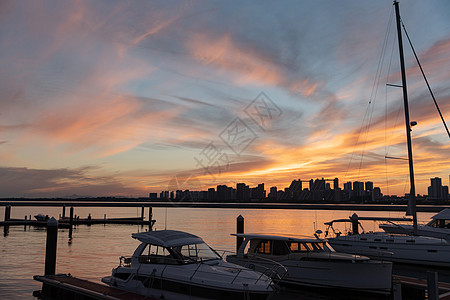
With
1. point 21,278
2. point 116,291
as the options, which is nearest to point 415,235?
point 116,291

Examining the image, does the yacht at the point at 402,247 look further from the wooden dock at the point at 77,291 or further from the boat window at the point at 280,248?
the wooden dock at the point at 77,291

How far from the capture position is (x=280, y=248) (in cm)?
1888

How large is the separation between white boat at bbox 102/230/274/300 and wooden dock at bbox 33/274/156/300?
477 millimetres

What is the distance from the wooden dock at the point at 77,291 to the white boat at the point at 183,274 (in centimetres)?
48

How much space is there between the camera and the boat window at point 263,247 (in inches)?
758

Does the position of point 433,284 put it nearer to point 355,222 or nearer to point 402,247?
point 402,247

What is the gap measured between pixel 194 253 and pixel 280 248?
17.9ft

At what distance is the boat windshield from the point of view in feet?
A: 48.7

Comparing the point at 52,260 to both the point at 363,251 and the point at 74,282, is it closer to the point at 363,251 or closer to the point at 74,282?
the point at 74,282

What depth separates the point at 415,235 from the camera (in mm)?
27344

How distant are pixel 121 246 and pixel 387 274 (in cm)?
2853

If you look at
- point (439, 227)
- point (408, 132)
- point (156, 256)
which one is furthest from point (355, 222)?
point (156, 256)

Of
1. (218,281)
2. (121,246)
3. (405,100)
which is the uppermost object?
(405,100)

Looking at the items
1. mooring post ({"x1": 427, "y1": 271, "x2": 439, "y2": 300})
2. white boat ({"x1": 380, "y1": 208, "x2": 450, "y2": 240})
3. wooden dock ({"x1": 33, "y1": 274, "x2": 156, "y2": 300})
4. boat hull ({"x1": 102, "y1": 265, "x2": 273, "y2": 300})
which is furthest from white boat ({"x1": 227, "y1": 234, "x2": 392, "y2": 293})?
white boat ({"x1": 380, "y1": 208, "x2": 450, "y2": 240})
